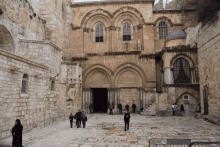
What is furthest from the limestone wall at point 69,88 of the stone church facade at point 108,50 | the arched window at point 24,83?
the arched window at point 24,83

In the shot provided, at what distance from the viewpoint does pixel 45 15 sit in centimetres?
1623

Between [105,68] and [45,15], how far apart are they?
8298 millimetres

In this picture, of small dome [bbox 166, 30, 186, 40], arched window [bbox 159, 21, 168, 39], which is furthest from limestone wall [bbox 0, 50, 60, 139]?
arched window [bbox 159, 21, 168, 39]

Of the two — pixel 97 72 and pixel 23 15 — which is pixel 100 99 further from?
pixel 23 15

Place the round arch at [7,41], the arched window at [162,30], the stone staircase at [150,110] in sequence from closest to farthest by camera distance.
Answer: the round arch at [7,41] < the stone staircase at [150,110] < the arched window at [162,30]

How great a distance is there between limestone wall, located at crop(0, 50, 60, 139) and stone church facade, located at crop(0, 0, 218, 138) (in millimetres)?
148

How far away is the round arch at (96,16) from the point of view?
65.6 ft

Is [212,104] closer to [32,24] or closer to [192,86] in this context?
[192,86]

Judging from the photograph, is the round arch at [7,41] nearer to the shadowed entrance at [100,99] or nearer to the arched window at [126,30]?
the arched window at [126,30]

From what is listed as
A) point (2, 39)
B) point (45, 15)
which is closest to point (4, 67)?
point (2, 39)

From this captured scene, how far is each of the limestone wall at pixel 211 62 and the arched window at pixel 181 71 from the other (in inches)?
91.5

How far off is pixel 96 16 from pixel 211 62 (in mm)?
13656

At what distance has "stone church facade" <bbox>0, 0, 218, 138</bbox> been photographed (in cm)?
1214

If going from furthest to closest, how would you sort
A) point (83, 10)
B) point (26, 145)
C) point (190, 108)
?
point (83, 10)
point (190, 108)
point (26, 145)
